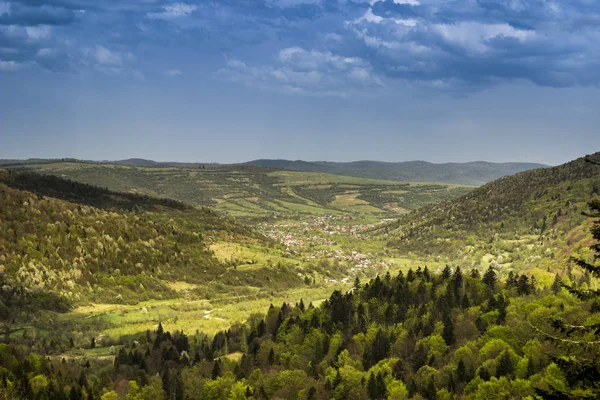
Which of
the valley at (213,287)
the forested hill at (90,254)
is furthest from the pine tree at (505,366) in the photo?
the forested hill at (90,254)

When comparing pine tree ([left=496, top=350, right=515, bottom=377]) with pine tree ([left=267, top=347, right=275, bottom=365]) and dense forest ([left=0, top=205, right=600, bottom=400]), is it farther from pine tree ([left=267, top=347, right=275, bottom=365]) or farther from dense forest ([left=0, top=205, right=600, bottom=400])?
pine tree ([left=267, top=347, right=275, bottom=365])

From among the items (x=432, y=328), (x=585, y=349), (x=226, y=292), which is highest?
(x=585, y=349)

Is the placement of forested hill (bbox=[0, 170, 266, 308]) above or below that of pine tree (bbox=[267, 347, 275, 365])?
above

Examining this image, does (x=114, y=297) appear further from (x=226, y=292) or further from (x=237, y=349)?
(x=237, y=349)

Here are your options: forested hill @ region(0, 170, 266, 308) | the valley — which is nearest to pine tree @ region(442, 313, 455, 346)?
the valley

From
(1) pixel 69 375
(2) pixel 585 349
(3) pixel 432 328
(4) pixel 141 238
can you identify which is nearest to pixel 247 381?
(1) pixel 69 375

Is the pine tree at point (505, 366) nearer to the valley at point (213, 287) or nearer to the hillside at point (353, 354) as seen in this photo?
the hillside at point (353, 354)

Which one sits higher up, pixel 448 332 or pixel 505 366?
pixel 505 366

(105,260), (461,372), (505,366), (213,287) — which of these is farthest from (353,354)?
(105,260)

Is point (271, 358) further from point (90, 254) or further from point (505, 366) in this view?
point (90, 254)
